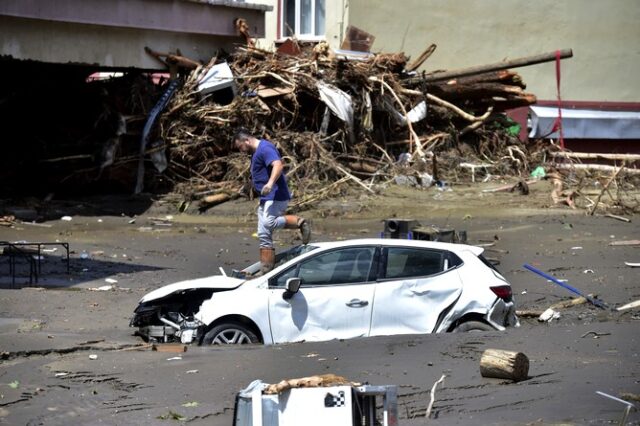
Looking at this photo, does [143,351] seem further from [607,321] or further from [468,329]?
[607,321]

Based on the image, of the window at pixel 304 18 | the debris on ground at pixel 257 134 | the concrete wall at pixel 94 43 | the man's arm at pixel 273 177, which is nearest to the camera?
the man's arm at pixel 273 177

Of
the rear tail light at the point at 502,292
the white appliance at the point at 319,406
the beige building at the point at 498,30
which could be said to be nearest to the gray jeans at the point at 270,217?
the rear tail light at the point at 502,292

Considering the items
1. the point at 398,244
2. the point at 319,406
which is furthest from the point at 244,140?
the point at 319,406

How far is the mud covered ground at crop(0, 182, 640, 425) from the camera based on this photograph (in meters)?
8.39

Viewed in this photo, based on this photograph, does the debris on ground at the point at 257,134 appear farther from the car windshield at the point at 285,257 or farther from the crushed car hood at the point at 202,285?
the crushed car hood at the point at 202,285

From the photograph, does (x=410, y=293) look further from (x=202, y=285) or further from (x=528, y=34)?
(x=528, y=34)

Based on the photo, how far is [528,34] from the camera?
98.1 feet

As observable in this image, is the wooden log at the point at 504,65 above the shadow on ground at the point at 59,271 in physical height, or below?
A: above

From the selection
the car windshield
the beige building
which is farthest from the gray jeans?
the beige building

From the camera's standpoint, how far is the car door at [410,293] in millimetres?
10969

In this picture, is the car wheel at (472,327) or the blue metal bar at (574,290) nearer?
the car wheel at (472,327)

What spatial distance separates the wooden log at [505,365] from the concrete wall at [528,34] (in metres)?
21.1

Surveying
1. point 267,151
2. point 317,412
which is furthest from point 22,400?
point 267,151

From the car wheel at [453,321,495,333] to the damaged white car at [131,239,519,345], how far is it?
0.01 m
